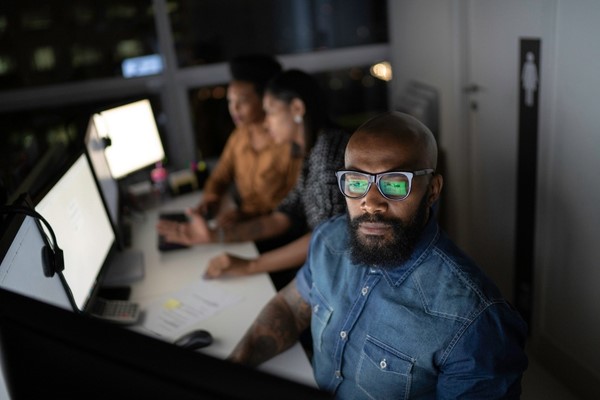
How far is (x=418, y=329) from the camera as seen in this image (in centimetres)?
125

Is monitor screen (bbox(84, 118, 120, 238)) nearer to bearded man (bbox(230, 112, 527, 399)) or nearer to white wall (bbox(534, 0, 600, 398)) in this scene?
bearded man (bbox(230, 112, 527, 399))

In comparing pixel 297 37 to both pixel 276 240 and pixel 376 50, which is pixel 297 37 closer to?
pixel 376 50

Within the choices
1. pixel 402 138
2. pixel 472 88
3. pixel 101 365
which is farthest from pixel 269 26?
pixel 101 365

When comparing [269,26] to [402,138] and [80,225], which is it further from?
[402,138]

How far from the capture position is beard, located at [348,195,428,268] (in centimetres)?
132

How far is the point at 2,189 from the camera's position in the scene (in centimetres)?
194

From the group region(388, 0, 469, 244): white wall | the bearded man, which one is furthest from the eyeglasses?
region(388, 0, 469, 244): white wall

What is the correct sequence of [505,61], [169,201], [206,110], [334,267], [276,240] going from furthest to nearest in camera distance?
1. [206,110]
2. [169,201]
3. [276,240]
4. [505,61]
5. [334,267]

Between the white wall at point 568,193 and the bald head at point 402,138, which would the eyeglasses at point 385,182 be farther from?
the white wall at point 568,193

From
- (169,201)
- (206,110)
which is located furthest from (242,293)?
(206,110)

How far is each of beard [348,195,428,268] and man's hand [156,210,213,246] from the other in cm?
104

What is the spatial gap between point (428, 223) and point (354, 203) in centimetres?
19

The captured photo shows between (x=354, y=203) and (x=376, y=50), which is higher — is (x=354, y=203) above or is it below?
below

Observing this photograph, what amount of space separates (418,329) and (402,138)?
446mm
